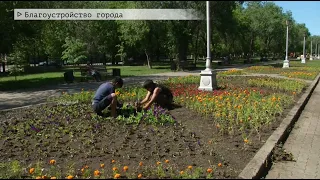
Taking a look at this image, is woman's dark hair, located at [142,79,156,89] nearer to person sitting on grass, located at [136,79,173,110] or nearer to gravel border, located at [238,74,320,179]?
person sitting on grass, located at [136,79,173,110]

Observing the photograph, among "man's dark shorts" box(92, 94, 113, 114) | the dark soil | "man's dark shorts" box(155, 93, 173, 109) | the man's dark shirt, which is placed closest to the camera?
the dark soil

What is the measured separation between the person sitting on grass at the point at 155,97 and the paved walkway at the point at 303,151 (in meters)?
3.07

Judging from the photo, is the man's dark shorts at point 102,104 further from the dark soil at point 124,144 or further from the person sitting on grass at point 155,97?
the person sitting on grass at point 155,97

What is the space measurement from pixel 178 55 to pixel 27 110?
2384cm

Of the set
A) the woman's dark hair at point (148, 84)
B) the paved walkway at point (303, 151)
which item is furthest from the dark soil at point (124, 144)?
the woman's dark hair at point (148, 84)

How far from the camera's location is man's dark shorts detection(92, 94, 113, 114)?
721 cm

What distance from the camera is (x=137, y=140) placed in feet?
19.1

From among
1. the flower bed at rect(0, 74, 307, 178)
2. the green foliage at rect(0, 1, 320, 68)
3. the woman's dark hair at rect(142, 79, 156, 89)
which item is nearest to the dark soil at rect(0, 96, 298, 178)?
the flower bed at rect(0, 74, 307, 178)

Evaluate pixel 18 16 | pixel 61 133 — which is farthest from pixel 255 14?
pixel 61 133

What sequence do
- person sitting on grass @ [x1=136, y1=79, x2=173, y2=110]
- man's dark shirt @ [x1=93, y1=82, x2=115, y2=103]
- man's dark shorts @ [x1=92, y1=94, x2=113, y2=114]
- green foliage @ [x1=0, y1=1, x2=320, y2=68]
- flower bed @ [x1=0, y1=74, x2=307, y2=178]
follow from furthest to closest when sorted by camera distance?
green foliage @ [x1=0, y1=1, x2=320, y2=68] → person sitting on grass @ [x1=136, y1=79, x2=173, y2=110] → man's dark shirt @ [x1=93, y1=82, x2=115, y2=103] → man's dark shorts @ [x1=92, y1=94, x2=113, y2=114] → flower bed @ [x1=0, y1=74, x2=307, y2=178]

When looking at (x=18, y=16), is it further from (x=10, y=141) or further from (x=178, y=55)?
(x=178, y=55)

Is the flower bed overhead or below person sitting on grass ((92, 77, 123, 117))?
below

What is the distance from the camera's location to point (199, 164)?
4625 mm

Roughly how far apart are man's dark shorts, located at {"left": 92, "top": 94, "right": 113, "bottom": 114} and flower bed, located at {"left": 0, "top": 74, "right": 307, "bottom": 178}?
0.20 metres
